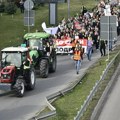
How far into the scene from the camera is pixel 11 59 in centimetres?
2153

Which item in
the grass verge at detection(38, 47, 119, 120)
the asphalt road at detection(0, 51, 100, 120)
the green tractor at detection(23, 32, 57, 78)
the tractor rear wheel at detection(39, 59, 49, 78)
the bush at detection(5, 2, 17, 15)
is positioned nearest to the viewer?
the grass verge at detection(38, 47, 119, 120)

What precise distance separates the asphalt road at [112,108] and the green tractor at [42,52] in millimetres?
4398

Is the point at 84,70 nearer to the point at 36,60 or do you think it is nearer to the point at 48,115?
the point at 36,60

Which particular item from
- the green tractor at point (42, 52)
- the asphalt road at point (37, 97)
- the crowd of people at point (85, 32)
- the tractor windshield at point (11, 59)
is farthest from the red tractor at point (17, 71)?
the crowd of people at point (85, 32)

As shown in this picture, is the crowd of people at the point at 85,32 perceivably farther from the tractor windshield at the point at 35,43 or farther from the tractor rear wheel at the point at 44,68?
the tractor rear wheel at the point at 44,68

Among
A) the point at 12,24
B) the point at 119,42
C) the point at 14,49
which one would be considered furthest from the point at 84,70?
the point at 12,24

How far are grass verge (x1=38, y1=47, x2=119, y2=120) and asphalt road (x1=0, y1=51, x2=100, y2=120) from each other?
0.64 metres

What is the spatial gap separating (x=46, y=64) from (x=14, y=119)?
28.7 ft

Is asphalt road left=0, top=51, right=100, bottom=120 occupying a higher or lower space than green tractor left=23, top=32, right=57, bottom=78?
lower

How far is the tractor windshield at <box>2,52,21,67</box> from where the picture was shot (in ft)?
70.2

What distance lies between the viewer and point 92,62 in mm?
31297

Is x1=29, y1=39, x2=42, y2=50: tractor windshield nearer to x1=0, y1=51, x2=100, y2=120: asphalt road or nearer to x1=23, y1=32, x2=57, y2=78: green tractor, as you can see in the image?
x1=23, y1=32, x2=57, y2=78: green tractor

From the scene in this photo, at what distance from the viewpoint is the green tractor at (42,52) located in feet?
82.5

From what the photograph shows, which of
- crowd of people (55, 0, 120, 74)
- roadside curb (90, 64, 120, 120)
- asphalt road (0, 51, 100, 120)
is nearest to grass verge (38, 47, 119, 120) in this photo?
roadside curb (90, 64, 120, 120)
